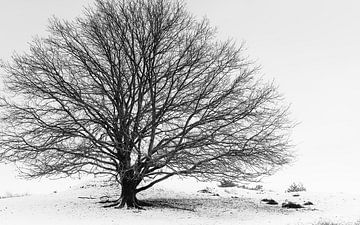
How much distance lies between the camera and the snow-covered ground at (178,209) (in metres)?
17.1

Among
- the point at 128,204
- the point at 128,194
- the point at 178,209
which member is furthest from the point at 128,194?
the point at 178,209

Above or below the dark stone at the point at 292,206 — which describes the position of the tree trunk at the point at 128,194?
above

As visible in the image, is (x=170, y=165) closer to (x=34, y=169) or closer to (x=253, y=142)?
(x=253, y=142)

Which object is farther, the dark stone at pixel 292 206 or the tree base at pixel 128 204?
the dark stone at pixel 292 206

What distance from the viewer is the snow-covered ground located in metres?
17.1

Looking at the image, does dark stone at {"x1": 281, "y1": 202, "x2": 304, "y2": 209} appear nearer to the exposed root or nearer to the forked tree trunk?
the exposed root

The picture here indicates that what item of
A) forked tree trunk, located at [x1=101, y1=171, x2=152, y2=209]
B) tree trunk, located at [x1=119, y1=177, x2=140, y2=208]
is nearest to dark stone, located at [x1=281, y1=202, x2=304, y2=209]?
forked tree trunk, located at [x1=101, y1=171, x2=152, y2=209]

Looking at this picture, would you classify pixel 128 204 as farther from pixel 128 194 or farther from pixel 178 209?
pixel 178 209

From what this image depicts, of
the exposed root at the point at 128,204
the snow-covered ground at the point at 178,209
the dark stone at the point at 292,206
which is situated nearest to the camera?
the snow-covered ground at the point at 178,209

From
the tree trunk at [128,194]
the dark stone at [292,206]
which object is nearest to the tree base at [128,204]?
the tree trunk at [128,194]

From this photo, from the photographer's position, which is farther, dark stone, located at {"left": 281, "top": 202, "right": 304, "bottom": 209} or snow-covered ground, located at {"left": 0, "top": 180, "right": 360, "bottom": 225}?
dark stone, located at {"left": 281, "top": 202, "right": 304, "bottom": 209}

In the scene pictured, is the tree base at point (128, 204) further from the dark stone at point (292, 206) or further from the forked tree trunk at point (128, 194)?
the dark stone at point (292, 206)

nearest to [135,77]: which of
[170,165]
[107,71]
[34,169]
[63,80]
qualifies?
[107,71]

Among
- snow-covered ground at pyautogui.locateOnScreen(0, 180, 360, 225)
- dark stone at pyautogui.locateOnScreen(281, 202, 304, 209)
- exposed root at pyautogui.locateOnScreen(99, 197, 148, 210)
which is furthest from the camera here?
dark stone at pyautogui.locateOnScreen(281, 202, 304, 209)
